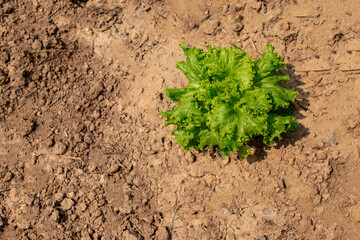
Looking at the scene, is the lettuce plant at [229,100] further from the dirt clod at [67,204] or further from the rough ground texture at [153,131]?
the dirt clod at [67,204]

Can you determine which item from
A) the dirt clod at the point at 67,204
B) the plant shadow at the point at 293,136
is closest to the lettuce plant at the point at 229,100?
the plant shadow at the point at 293,136

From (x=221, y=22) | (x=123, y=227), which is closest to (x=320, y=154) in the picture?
(x=221, y=22)

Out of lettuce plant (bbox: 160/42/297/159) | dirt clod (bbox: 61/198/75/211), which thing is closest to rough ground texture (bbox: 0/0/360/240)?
dirt clod (bbox: 61/198/75/211)

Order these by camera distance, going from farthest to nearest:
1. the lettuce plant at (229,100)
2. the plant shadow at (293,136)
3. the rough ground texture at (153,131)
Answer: the plant shadow at (293,136), the rough ground texture at (153,131), the lettuce plant at (229,100)

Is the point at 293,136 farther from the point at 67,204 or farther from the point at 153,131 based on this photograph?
the point at 67,204

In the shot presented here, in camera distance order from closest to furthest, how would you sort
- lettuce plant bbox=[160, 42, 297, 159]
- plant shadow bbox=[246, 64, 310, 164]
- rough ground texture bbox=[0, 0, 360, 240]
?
lettuce plant bbox=[160, 42, 297, 159] < rough ground texture bbox=[0, 0, 360, 240] < plant shadow bbox=[246, 64, 310, 164]

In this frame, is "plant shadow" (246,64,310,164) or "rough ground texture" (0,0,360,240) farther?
"plant shadow" (246,64,310,164)

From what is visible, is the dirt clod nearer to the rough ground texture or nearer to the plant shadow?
the rough ground texture
